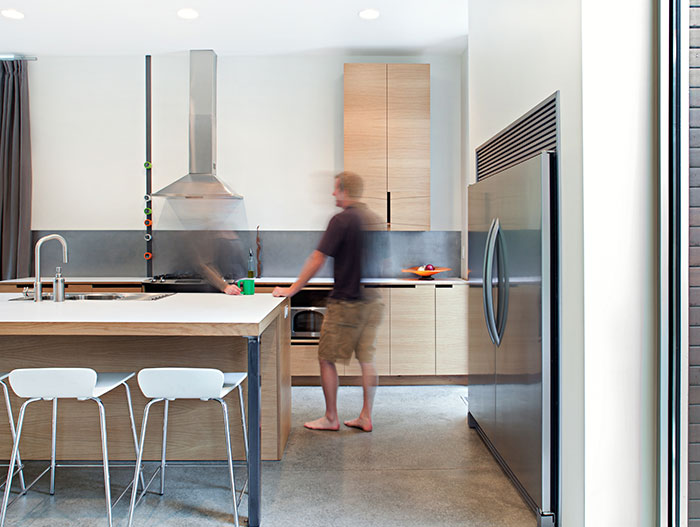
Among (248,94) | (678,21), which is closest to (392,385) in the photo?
(248,94)

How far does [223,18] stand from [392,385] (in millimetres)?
3317

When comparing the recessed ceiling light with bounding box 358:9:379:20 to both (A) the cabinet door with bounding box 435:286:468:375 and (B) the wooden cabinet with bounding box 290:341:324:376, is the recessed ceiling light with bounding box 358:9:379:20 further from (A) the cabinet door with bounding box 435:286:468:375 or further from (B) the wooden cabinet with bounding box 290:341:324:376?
(B) the wooden cabinet with bounding box 290:341:324:376

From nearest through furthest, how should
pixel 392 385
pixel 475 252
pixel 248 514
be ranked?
pixel 248 514
pixel 475 252
pixel 392 385

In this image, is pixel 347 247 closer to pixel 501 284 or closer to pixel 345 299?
pixel 345 299

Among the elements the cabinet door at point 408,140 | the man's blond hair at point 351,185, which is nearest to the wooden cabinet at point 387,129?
the cabinet door at point 408,140

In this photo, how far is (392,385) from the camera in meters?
4.74

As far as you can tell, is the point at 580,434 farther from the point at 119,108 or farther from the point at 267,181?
the point at 119,108

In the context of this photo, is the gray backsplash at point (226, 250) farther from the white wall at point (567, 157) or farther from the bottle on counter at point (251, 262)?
the white wall at point (567, 157)

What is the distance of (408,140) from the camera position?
4.94 m

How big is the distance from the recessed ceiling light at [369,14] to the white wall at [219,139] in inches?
37.2

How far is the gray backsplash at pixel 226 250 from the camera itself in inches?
210

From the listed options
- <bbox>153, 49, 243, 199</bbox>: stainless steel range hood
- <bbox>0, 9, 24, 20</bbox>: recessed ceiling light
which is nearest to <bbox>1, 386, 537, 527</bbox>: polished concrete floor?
<bbox>153, 49, 243, 199</bbox>: stainless steel range hood

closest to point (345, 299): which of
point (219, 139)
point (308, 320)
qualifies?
point (308, 320)

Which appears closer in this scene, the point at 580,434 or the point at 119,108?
the point at 580,434
